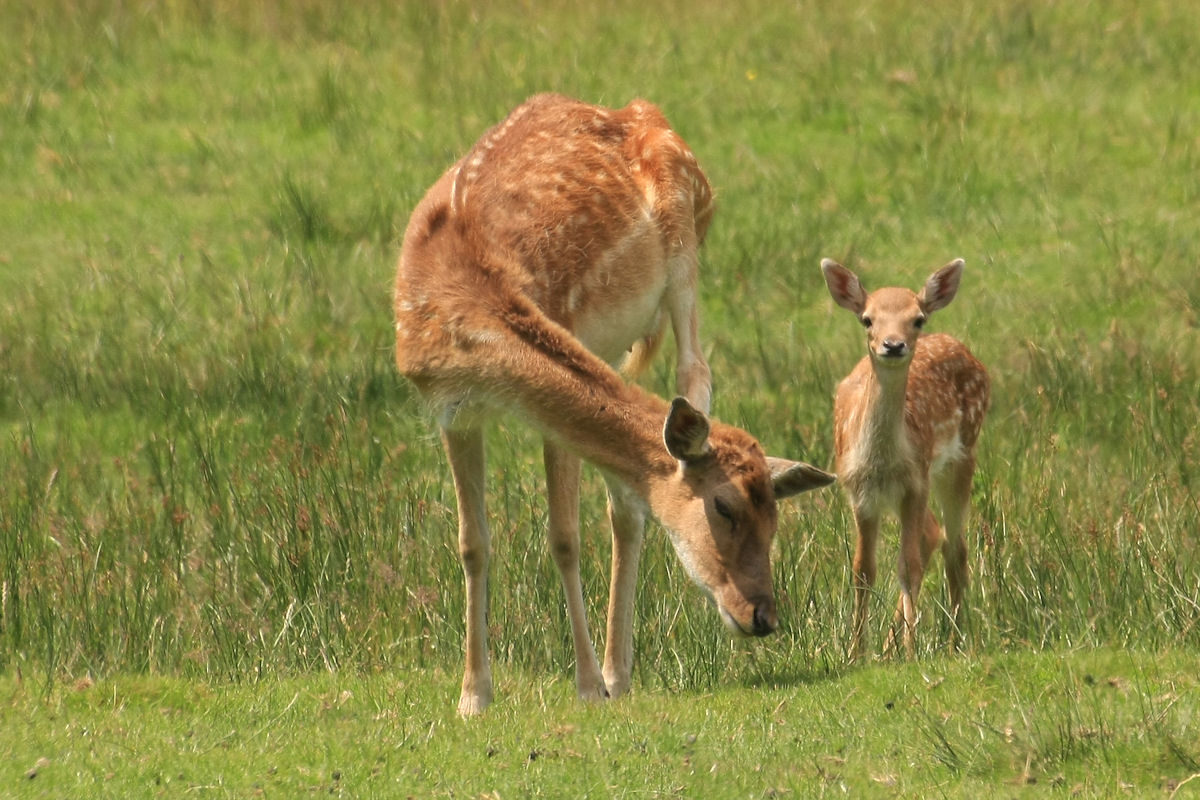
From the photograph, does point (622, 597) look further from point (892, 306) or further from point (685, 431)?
point (892, 306)

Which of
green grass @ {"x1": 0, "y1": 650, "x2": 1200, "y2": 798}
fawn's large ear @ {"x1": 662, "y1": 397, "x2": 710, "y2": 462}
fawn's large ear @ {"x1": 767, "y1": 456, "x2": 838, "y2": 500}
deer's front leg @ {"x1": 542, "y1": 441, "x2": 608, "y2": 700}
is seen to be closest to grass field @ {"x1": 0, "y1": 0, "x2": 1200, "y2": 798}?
green grass @ {"x1": 0, "y1": 650, "x2": 1200, "y2": 798}

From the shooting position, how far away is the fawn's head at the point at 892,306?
8.53m

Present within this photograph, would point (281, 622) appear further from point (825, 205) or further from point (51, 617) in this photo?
point (825, 205)

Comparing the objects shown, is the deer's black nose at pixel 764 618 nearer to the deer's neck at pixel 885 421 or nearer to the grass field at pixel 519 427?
the grass field at pixel 519 427

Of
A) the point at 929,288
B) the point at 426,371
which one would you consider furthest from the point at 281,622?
the point at 929,288

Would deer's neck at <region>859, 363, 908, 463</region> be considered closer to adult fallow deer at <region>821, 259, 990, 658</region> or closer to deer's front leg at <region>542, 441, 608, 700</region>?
adult fallow deer at <region>821, 259, 990, 658</region>

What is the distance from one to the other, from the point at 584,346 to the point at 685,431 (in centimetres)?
125

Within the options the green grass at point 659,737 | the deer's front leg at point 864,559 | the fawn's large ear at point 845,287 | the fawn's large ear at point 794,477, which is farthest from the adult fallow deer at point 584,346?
the deer's front leg at point 864,559

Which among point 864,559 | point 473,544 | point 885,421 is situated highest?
point 885,421

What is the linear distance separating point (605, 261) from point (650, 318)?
59cm

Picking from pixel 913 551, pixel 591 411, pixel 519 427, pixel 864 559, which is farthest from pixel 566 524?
pixel 519 427

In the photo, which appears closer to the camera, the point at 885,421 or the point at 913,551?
the point at 913,551

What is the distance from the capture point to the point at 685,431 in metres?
6.88

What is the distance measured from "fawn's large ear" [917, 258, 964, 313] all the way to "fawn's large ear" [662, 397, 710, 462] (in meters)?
2.39
